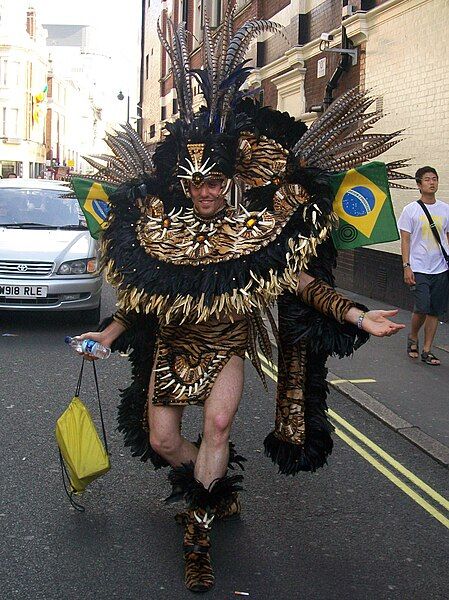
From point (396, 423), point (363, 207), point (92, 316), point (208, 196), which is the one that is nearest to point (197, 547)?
point (208, 196)

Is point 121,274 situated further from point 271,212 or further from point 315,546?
point 315,546

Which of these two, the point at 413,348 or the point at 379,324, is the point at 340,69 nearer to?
the point at 413,348

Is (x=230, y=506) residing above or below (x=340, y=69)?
below

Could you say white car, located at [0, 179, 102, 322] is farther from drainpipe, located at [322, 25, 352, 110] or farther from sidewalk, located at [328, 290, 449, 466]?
drainpipe, located at [322, 25, 352, 110]

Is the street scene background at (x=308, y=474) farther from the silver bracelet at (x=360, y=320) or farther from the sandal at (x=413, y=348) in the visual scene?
the silver bracelet at (x=360, y=320)

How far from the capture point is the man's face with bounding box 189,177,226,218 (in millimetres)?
3752

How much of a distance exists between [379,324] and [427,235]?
5047 millimetres

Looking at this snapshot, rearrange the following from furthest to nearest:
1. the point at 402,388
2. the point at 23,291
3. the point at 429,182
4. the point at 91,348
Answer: the point at 23,291
the point at 429,182
the point at 402,388
the point at 91,348

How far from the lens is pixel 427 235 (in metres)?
8.43

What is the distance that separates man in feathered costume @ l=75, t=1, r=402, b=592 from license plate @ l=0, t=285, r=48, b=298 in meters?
5.71

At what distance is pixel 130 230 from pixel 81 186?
1.81ft

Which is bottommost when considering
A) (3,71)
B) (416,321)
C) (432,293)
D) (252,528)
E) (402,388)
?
(252,528)

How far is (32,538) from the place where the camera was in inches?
161

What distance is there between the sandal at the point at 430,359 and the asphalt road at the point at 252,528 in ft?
8.28
